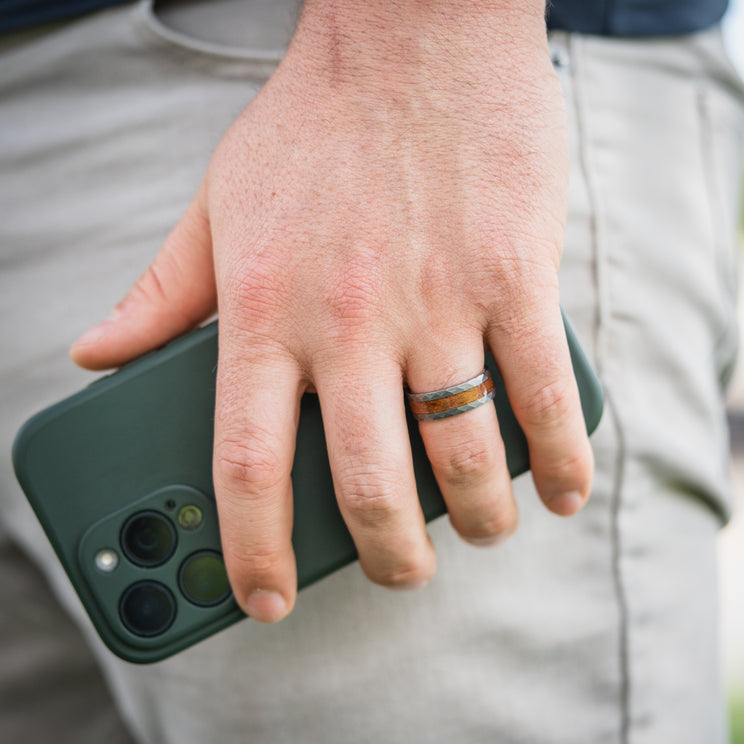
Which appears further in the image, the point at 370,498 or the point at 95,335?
the point at 95,335

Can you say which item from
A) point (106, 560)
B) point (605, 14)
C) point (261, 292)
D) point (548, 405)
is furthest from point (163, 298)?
point (605, 14)

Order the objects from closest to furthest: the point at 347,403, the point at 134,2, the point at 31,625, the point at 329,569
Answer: the point at 347,403 → the point at 329,569 → the point at 134,2 → the point at 31,625

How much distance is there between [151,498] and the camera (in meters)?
0.61

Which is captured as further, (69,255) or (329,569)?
(69,255)

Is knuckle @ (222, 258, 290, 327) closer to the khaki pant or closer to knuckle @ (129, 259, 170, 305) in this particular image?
knuckle @ (129, 259, 170, 305)

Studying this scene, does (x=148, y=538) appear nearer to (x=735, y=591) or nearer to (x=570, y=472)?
(x=570, y=472)

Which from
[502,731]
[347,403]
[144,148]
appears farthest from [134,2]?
[502,731]

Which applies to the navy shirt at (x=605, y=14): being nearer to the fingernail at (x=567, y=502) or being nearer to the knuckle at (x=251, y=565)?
the fingernail at (x=567, y=502)

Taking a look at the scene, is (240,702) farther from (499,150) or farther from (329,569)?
(499,150)

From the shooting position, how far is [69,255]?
2.59 feet

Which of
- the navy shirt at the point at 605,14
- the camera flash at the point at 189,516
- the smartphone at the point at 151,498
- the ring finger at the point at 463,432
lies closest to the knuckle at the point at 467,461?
the ring finger at the point at 463,432

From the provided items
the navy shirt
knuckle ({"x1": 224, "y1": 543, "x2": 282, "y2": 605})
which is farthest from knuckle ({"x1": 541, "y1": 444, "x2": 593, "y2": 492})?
the navy shirt

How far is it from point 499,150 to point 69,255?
1.76 ft

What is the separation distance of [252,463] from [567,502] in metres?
0.28
